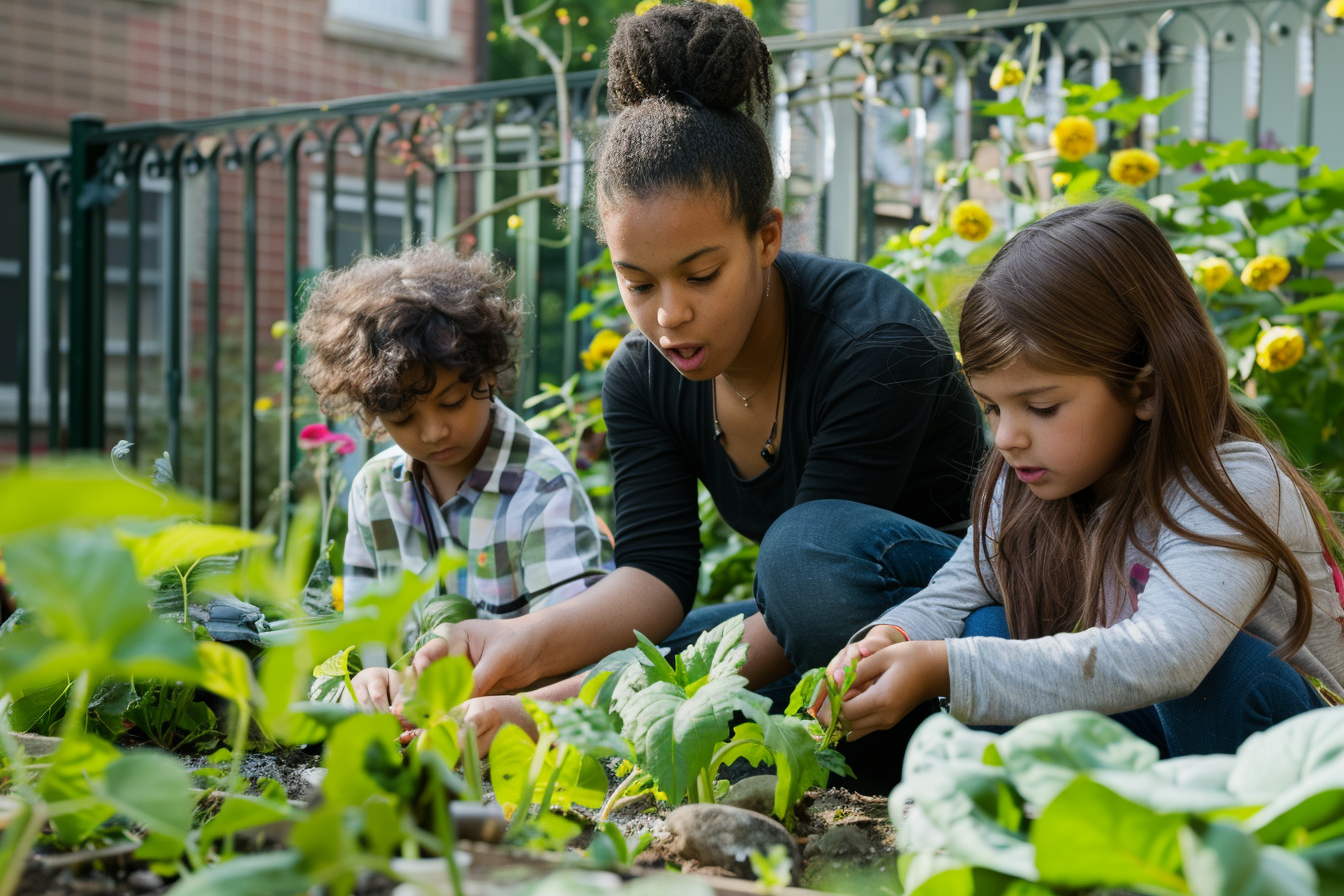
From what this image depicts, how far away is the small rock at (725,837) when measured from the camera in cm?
86

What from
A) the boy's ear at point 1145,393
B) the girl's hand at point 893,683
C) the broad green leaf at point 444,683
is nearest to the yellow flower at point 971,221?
the boy's ear at point 1145,393

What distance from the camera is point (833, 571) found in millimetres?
1460

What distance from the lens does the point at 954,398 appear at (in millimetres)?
1805

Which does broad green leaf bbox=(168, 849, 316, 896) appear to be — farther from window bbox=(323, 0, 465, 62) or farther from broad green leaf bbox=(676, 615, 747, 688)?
window bbox=(323, 0, 465, 62)

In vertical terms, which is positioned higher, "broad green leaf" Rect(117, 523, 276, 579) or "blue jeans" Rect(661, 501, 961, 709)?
"broad green leaf" Rect(117, 523, 276, 579)

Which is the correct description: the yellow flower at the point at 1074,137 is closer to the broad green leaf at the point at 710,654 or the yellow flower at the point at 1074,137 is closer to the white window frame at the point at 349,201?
the broad green leaf at the point at 710,654

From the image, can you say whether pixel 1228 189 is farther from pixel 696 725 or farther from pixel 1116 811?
pixel 1116 811

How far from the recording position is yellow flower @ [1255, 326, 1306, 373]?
7.24 feet

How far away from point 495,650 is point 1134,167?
1.77 metres

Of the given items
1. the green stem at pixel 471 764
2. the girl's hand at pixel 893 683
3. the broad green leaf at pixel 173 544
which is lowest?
the girl's hand at pixel 893 683

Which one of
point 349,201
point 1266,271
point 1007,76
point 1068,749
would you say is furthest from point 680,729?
point 349,201

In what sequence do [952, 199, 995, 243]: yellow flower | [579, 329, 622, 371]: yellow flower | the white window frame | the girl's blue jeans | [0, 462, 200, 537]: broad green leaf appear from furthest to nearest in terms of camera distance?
the white window frame < [579, 329, 622, 371]: yellow flower < [952, 199, 995, 243]: yellow flower < the girl's blue jeans < [0, 462, 200, 537]: broad green leaf

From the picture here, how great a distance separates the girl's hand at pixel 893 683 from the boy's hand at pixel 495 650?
0.55m

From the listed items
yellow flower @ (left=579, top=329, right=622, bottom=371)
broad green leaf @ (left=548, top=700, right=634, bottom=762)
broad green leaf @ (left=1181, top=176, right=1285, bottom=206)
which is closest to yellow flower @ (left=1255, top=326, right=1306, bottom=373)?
broad green leaf @ (left=1181, top=176, right=1285, bottom=206)
